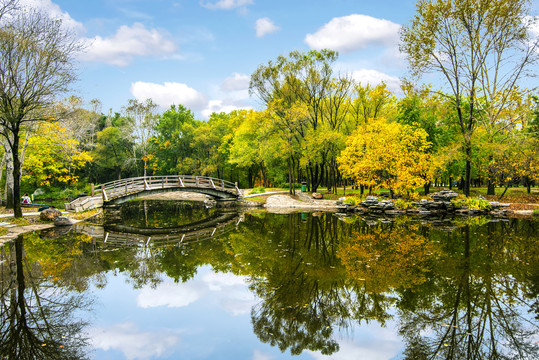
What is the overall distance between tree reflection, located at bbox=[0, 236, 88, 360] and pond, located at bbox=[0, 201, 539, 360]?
0.09ft

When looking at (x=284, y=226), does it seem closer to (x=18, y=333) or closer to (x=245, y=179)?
(x=18, y=333)

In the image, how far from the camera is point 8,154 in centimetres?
2492

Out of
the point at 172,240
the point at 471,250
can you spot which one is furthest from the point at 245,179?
the point at 471,250

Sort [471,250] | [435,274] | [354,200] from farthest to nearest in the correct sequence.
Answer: [354,200] < [471,250] < [435,274]

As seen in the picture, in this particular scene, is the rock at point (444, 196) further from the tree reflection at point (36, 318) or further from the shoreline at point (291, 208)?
the tree reflection at point (36, 318)

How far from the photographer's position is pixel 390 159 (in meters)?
29.3

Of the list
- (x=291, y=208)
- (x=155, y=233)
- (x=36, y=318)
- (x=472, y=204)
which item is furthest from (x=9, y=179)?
(x=472, y=204)

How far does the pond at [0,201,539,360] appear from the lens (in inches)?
282

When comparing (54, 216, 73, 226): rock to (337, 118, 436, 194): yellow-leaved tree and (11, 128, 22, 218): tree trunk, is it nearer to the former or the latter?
(11, 128, 22, 218): tree trunk

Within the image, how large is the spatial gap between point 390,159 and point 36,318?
2710 centimetres

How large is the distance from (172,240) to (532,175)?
94.1 feet

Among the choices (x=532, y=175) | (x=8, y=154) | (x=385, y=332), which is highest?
(x=8, y=154)

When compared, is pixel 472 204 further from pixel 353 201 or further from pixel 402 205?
pixel 353 201

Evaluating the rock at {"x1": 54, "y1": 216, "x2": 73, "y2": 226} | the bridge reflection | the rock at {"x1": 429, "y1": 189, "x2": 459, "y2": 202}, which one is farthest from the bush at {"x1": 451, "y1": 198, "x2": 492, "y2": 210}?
the rock at {"x1": 54, "y1": 216, "x2": 73, "y2": 226}
